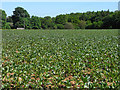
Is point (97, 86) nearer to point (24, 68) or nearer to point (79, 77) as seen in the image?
point (79, 77)

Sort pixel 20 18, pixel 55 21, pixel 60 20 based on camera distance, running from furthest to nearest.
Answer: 1. pixel 55 21
2. pixel 60 20
3. pixel 20 18

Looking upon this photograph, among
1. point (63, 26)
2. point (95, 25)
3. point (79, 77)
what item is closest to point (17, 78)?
Answer: point (79, 77)

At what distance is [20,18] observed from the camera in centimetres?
7612

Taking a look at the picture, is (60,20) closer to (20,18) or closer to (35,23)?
(35,23)

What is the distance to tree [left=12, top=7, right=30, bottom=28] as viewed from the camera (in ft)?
243

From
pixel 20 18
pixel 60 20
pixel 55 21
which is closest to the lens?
pixel 20 18

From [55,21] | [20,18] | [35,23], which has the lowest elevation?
[35,23]

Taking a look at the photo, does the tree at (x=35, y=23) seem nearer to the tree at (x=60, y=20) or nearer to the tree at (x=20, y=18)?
the tree at (x=20, y=18)

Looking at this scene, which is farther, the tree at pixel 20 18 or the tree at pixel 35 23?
the tree at pixel 35 23

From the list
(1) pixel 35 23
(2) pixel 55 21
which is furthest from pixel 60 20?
(1) pixel 35 23

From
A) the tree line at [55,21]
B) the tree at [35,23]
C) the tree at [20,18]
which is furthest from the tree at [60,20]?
the tree at [20,18]

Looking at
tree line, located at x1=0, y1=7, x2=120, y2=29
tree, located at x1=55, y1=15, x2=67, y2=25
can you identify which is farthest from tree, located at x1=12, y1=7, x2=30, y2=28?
tree, located at x1=55, y1=15, x2=67, y2=25

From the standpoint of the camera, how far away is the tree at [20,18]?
7419 cm

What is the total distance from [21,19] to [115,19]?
38796 mm
